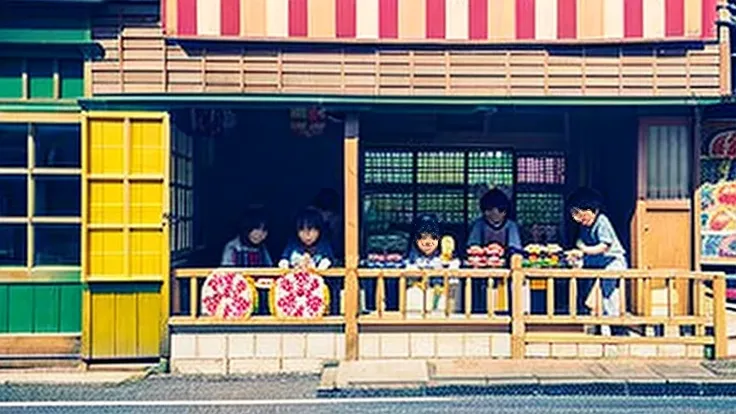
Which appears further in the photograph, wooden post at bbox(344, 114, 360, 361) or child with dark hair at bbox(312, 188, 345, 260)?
child with dark hair at bbox(312, 188, 345, 260)

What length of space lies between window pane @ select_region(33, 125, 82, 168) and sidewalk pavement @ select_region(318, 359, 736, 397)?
366cm

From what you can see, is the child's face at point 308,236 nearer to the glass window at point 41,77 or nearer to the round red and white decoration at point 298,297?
the round red and white decoration at point 298,297

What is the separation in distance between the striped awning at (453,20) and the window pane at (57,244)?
258cm

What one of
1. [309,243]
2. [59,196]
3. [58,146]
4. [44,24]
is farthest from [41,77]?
[309,243]

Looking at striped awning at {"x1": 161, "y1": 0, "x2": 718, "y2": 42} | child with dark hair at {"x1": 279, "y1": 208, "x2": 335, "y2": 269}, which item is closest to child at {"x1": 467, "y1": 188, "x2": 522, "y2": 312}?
child with dark hair at {"x1": 279, "y1": 208, "x2": 335, "y2": 269}

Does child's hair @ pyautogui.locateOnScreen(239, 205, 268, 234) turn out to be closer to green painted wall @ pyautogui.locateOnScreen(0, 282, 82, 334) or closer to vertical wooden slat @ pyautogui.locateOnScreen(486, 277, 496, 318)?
green painted wall @ pyautogui.locateOnScreen(0, 282, 82, 334)

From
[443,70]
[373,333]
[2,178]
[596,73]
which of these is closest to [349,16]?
[443,70]

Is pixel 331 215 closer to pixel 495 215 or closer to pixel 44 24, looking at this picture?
pixel 495 215

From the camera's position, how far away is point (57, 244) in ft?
33.5

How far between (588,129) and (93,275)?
20.7 ft

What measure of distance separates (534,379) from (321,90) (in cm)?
388

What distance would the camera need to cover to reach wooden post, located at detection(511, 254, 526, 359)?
9.75 m

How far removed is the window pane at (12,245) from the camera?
1013 cm

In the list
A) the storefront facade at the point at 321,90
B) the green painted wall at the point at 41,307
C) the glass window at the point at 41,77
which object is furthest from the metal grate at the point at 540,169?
the glass window at the point at 41,77
